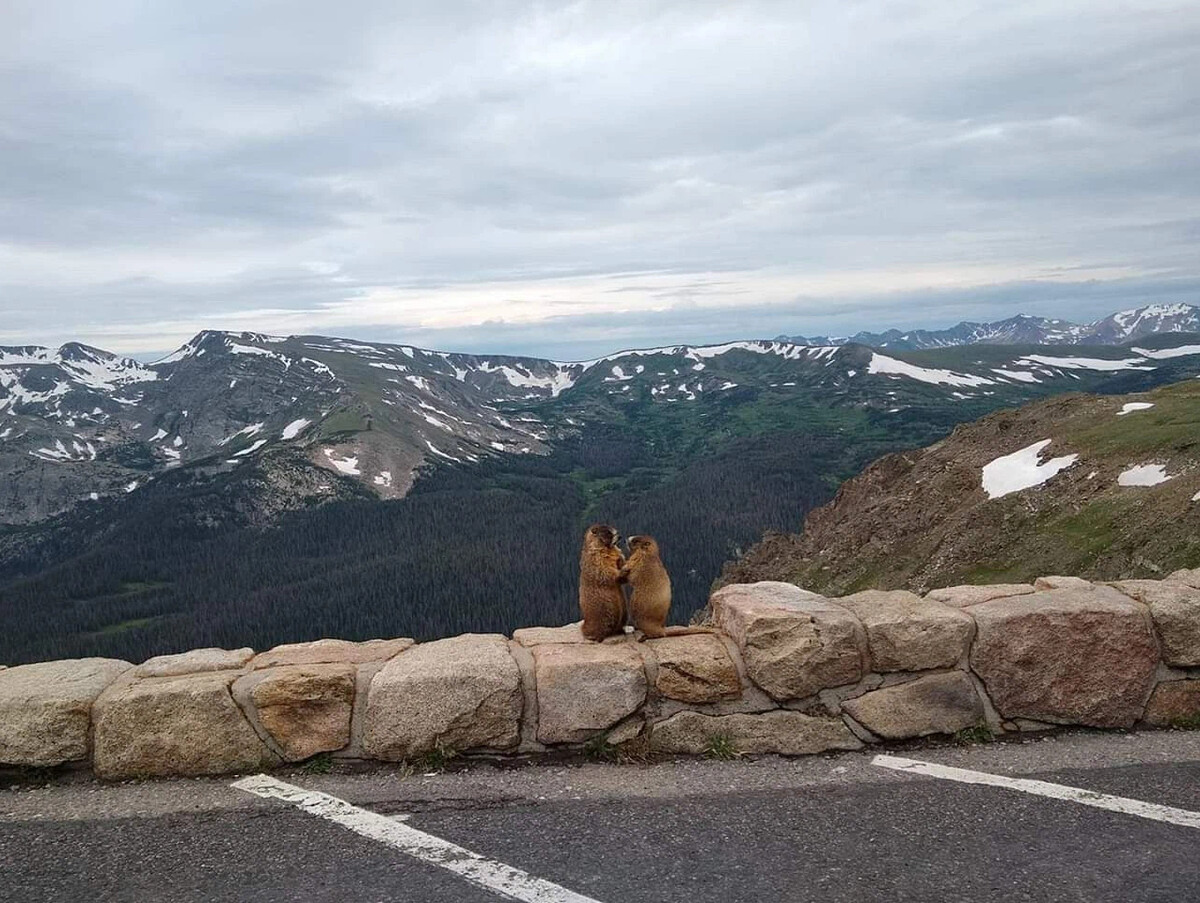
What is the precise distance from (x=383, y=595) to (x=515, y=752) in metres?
174

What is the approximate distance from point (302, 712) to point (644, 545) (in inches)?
159

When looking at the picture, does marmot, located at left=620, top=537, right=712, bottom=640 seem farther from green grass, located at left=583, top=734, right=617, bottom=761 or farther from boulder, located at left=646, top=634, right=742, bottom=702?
green grass, located at left=583, top=734, right=617, bottom=761

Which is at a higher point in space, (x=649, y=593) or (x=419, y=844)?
(x=649, y=593)

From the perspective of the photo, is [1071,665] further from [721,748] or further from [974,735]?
[721,748]

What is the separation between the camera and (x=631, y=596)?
913cm

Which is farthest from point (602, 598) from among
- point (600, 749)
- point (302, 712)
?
point (302, 712)

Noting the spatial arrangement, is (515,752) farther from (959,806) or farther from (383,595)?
(383,595)

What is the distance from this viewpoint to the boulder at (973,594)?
876cm

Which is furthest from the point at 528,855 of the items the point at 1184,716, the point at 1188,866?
the point at 1184,716

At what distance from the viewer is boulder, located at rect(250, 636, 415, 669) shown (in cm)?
838

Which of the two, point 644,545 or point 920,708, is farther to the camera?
point 644,545

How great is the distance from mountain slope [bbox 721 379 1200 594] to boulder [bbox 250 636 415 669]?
2996 cm

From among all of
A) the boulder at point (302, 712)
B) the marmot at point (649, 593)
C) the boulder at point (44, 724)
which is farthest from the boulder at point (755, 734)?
the boulder at point (44, 724)

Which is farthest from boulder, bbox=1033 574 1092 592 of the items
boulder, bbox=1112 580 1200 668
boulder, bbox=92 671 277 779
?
boulder, bbox=92 671 277 779
